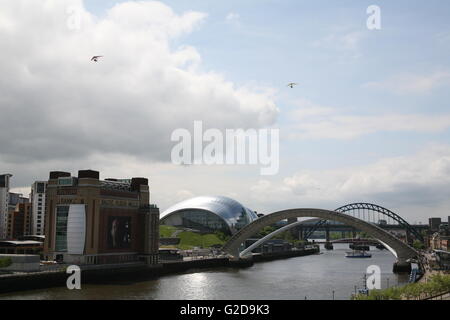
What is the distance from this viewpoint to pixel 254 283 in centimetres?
7019

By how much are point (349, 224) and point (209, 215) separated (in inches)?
2526

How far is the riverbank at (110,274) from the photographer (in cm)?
5831

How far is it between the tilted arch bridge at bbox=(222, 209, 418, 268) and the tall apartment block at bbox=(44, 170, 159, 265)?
31750 millimetres

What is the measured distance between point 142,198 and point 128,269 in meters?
15.0

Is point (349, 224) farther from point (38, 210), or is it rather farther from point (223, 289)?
point (38, 210)

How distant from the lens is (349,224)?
106312 mm

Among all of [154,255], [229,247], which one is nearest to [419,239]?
[229,247]

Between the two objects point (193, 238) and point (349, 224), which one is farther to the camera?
point (193, 238)

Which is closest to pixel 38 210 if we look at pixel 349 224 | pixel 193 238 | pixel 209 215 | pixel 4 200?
pixel 4 200

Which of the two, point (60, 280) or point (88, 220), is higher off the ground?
point (88, 220)

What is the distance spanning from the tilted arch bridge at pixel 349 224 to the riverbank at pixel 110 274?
21.6 feet
